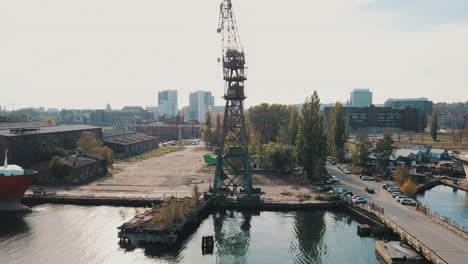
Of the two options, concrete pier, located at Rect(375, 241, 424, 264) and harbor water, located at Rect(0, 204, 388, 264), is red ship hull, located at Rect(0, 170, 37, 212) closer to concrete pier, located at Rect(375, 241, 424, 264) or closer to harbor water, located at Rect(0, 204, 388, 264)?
harbor water, located at Rect(0, 204, 388, 264)

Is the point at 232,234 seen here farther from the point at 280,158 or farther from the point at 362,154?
the point at 362,154

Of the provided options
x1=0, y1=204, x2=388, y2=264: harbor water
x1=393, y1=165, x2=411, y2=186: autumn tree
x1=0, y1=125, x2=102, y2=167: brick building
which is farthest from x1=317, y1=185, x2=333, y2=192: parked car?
x1=0, y1=125, x2=102, y2=167: brick building

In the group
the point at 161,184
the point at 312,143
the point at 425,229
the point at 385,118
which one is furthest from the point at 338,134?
the point at 385,118

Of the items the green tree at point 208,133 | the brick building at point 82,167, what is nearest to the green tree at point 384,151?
the brick building at point 82,167

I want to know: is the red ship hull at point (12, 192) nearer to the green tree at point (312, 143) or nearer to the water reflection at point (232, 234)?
the water reflection at point (232, 234)

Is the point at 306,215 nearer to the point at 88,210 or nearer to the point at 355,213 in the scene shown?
the point at 355,213
